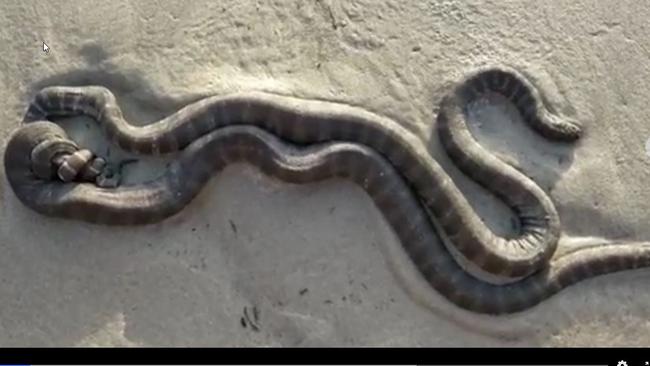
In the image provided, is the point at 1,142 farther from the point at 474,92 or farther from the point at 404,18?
the point at 474,92

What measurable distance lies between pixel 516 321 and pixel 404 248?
3.51 feet

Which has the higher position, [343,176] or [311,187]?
[343,176]

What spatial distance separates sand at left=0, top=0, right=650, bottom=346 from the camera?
576 centimetres

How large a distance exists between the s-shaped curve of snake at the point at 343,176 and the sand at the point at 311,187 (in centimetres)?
15

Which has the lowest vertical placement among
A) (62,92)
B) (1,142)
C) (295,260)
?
(295,260)

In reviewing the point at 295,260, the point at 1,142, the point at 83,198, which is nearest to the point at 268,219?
the point at 295,260

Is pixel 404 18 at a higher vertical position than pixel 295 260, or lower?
higher

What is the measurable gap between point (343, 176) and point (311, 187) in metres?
0.29

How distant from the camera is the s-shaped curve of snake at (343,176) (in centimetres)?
575

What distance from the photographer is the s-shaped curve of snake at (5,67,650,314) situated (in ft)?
18.9

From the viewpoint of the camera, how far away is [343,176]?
5.86m

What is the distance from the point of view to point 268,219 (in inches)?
234

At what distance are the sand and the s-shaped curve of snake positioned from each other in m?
0.15

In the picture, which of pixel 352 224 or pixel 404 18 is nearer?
pixel 352 224
